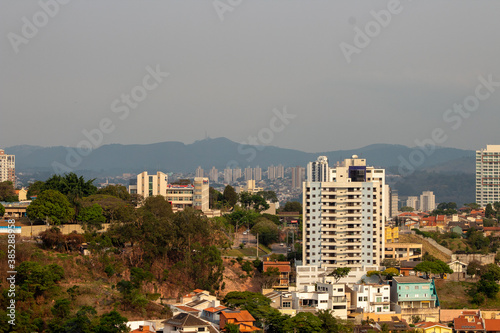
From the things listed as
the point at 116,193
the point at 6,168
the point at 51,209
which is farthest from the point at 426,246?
the point at 6,168

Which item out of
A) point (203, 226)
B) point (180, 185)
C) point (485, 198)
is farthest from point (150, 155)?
point (203, 226)

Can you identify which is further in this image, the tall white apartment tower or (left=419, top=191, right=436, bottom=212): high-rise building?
(left=419, top=191, right=436, bottom=212): high-rise building

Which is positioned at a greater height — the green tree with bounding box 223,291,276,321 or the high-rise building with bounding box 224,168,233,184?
the high-rise building with bounding box 224,168,233,184

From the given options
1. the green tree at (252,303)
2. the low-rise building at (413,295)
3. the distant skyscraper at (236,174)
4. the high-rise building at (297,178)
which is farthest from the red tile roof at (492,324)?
the distant skyscraper at (236,174)

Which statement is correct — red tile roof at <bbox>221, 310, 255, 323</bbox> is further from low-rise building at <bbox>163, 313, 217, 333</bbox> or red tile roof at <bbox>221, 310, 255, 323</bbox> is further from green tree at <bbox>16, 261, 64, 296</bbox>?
green tree at <bbox>16, 261, 64, 296</bbox>

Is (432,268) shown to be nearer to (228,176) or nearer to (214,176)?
(228,176)

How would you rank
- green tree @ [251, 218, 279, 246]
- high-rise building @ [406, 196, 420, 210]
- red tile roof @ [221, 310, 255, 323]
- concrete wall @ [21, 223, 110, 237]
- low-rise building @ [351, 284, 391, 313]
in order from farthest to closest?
high-rise building @ [406, 196, 420, 210] → green tree @ [251, 218, 279, 246] → concrete wall @ [21, 223, 110, 237] → low-rise building @ [351, 284, 391, 313] → red tile roof @ [221, 310, 255, 323]

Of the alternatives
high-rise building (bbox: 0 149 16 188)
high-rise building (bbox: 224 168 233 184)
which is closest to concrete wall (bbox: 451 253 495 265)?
high-rise building (bbox: 0 149 16 188)

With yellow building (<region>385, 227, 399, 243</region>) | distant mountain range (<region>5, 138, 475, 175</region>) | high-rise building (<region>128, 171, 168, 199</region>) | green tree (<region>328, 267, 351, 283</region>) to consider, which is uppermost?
distant mountain range (<region>5, 138, 475, 175</region>)
